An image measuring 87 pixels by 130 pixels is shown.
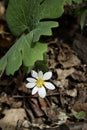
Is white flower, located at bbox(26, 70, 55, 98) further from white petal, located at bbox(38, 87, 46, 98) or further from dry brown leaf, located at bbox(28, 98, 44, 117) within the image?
dry brown leaf, located at bbox(28, 98, 44, 117)

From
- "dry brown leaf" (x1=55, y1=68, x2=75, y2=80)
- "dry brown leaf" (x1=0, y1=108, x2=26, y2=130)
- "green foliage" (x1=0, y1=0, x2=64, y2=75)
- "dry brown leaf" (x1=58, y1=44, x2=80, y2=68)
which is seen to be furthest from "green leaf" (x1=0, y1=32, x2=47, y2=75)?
"dry brown leaf" (x1=58, y1=44, x2=80, y2=68)

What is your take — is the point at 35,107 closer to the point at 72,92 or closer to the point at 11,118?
the point at 11,118

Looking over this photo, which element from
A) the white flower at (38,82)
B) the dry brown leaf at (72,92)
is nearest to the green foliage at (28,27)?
the white flower at (38,82)

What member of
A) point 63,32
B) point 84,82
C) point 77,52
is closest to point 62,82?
point 84,82

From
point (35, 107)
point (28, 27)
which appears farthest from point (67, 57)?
point (28, 27)

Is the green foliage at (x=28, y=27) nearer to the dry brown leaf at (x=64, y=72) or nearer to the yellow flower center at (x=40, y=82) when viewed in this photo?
the yellow flower center at (x=40, y=82)
